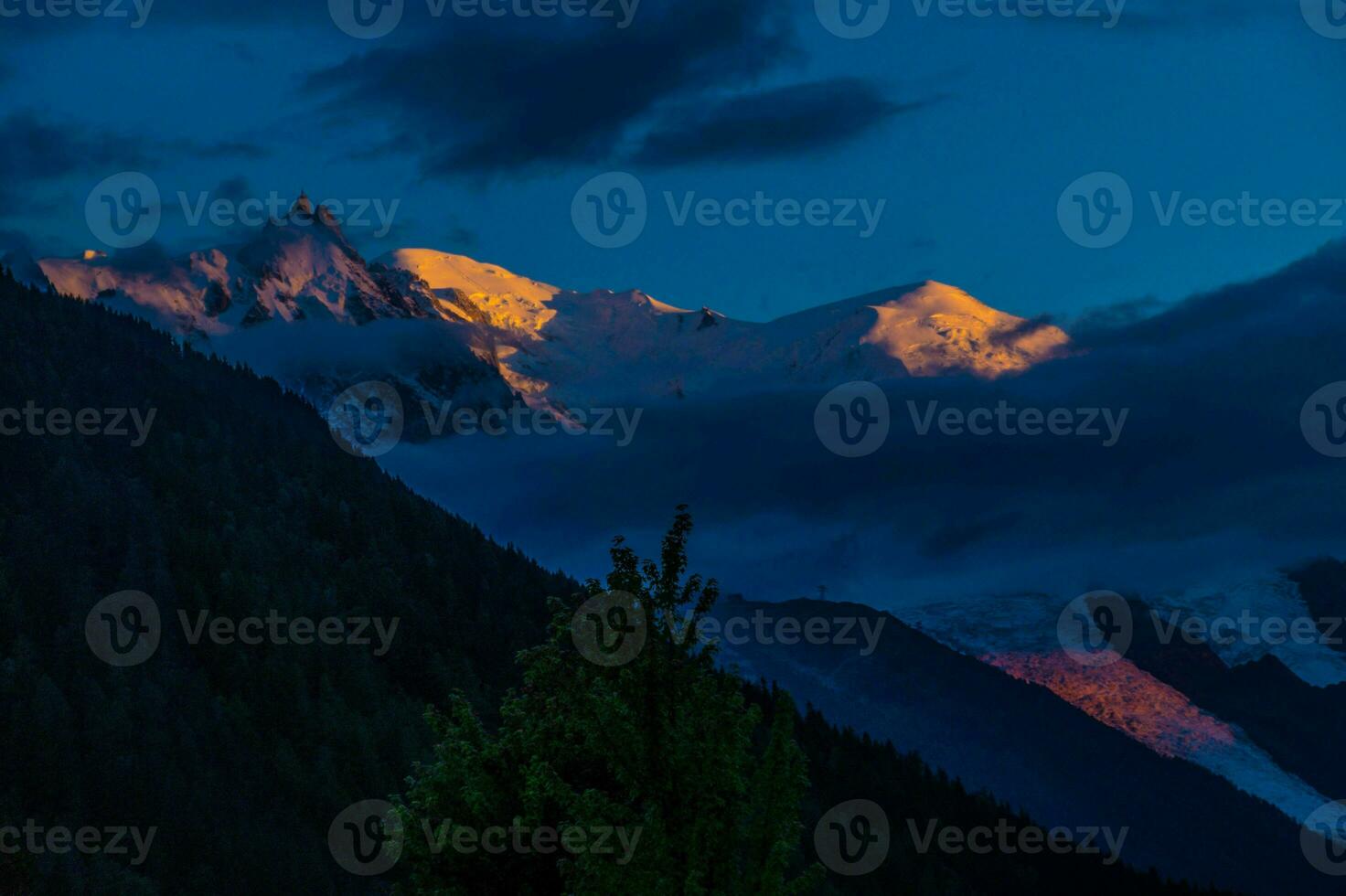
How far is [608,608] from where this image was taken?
28.8 metres

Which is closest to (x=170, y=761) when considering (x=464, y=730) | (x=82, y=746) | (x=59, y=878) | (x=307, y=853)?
(x=82, y=746)

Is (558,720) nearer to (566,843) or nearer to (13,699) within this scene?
(566,843)

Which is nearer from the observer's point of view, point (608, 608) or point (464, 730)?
point (608, 608)

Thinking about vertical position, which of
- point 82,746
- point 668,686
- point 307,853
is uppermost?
point 668,686

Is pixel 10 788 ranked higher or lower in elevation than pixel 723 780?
lower

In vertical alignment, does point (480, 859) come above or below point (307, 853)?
above

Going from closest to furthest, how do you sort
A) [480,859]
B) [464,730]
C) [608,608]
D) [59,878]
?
[608,608] < [480,859] < [464,730] < [59,878]

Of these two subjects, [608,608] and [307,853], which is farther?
[307,853]

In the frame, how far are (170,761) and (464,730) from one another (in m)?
165

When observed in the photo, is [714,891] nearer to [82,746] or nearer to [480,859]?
[480,859]

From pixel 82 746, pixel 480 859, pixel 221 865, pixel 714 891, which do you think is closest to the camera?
pixel 714 891

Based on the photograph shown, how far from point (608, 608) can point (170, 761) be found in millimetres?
173686

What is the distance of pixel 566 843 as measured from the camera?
93.5 feet

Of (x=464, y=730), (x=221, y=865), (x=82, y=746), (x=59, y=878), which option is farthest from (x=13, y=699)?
(x=464, y=730)
